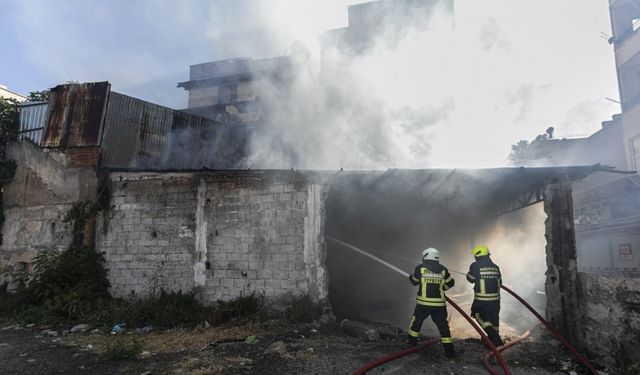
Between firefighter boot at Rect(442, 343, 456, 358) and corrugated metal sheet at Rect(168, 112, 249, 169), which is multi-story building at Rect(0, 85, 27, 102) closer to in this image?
corrugated metal sheet at Rect(168, 112, 249, 169)

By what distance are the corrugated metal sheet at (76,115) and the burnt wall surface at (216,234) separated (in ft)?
6.40

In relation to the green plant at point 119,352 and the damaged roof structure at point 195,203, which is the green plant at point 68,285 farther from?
the green plant at point 119,352

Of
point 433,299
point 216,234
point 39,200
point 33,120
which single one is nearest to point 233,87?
point 33,120

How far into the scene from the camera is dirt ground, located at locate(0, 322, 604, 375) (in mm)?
4805

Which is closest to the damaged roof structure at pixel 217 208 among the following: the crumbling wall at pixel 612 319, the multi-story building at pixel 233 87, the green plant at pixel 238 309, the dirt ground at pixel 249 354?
the crumbling wall at pixel 612 319

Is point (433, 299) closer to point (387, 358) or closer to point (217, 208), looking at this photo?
point (387, 358)

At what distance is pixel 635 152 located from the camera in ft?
48.4

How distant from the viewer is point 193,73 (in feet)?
88.6

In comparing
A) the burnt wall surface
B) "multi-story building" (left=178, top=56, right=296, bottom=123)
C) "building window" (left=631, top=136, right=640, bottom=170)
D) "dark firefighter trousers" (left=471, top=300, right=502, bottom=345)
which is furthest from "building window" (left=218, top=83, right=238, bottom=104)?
"dark firefighter trousers" (left=471, top=300, right=502, bottom=345)

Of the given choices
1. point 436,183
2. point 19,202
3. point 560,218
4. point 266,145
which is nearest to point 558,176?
point 560,218

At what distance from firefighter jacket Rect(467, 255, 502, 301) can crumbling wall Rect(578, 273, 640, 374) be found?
1298 millimetres

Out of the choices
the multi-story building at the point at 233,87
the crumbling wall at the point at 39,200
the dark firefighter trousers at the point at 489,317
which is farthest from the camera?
the multi-story building at the point at 233,87

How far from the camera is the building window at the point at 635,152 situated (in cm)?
1453

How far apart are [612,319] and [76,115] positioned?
12.1 meters
